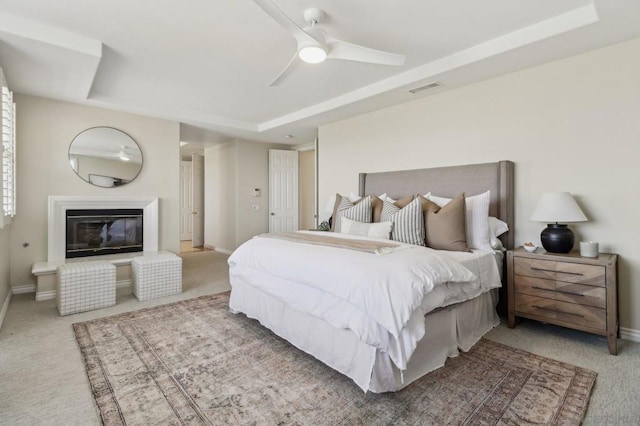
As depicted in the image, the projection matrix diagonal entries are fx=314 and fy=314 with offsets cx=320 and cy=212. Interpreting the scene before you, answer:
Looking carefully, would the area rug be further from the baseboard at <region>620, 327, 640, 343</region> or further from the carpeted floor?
the baseboard at <region>620, 327, 640, 343</region>

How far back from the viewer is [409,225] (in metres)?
3.04

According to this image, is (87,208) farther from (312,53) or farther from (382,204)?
(382,204)

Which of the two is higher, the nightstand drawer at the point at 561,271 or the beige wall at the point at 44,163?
the beige wall at the point at 44,163

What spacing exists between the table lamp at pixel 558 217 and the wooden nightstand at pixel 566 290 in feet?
0.29

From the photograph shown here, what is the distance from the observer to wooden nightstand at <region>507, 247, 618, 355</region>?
2.33m

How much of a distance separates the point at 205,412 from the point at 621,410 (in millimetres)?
2272

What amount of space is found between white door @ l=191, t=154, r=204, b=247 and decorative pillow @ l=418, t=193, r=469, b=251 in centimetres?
659

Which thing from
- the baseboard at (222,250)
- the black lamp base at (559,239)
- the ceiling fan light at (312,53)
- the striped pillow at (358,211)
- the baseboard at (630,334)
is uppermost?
the ceiling fan light at (312,53)

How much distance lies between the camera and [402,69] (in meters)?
3.34

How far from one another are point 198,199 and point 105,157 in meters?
4.03

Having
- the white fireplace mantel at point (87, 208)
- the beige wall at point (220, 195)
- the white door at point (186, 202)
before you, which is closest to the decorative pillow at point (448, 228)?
the white fireplace mantel at point (87, 208)

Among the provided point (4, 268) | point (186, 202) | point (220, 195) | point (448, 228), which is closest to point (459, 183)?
point (448, 228)

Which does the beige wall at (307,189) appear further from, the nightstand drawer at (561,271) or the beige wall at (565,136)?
the nightstand drawer at (561,271)

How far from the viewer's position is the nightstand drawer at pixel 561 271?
237cm
